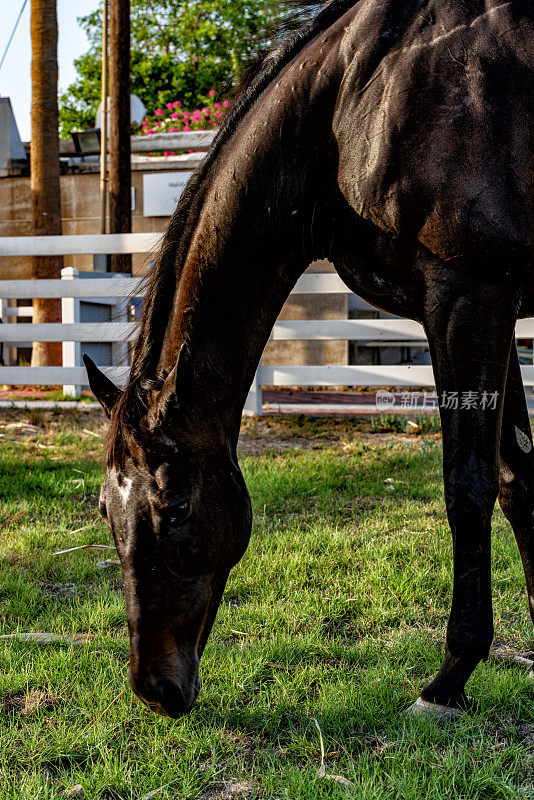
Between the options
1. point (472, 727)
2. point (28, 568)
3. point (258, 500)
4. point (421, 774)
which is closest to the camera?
point (421, 774)

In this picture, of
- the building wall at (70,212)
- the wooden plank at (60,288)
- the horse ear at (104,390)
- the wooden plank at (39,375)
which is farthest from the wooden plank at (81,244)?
the horse ear at (104,390)

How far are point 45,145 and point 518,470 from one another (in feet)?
30.4

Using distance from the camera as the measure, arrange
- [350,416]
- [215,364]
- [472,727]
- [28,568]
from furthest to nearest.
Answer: [350,416]
[28,568]
[215,364]
[472,727]

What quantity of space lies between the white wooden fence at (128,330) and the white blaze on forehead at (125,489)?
15.6 feet

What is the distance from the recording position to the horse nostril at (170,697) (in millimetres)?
1920

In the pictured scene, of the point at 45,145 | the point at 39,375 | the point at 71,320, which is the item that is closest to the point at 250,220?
the point at 39,375

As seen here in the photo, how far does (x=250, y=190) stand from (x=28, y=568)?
2.15 meters

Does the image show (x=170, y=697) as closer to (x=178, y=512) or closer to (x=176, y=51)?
(x=178, y=512)

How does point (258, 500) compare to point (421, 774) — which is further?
point (258, 500)

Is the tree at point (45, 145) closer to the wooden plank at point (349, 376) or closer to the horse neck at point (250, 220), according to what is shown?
the wooden plank at point (349, 376)

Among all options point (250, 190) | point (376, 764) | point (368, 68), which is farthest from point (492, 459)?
point (368, 68)

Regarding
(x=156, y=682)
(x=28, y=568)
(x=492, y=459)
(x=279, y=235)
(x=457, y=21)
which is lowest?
(x=28, y=568)

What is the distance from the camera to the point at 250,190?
2223 millimetres

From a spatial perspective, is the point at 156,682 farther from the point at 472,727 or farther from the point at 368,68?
the point at 368,68
